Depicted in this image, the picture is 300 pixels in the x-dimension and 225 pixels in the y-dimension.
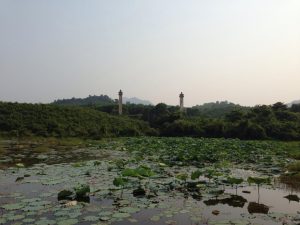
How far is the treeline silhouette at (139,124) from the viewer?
122ft

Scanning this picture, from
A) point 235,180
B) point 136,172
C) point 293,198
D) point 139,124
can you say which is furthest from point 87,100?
point 293,198

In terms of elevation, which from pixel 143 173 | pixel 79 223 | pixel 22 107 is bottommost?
pixel 79 223

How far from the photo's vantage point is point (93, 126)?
4375 centimetres

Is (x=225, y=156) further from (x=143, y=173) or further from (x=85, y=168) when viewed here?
(x=143, y=173)

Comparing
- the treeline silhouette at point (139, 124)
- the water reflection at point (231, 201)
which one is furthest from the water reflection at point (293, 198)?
the treeline silhouette at point (139, 124)

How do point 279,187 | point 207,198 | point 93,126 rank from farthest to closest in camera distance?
point 93,126, point 279,187, point 207,198

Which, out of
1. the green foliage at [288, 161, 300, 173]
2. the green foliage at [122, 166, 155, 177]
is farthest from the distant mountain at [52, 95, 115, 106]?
the green foliage at [122, 166, 155, 177]

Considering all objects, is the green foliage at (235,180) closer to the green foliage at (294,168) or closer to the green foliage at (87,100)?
the green foliage at (294,168)

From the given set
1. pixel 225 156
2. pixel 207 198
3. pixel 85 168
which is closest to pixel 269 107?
pixel 225 156

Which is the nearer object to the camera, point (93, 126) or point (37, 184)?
point (37, 184)

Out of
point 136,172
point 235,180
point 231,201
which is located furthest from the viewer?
point 136,172

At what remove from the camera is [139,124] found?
48.2 meters

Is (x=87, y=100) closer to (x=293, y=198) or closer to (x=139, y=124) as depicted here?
(x=139, y=124)

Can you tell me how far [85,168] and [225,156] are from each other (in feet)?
25.2
